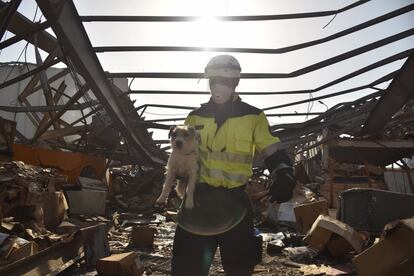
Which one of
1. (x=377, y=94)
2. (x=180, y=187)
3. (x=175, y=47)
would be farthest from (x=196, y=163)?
(x=377, y=94)

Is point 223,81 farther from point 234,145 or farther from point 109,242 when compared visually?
point 109,242

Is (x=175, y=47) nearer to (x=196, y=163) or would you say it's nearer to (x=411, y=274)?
(x=196, y=163)

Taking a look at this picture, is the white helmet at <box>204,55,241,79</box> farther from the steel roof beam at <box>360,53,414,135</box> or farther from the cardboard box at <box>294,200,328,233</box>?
the cardboard box at <box>294,200,328,233</box>

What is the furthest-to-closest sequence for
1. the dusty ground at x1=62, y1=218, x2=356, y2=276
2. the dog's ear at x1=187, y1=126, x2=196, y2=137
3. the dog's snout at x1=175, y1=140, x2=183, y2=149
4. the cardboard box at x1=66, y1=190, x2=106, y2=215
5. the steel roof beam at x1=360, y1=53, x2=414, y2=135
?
the cardboard box at x1=66, y1=190, x2=106, y2=215 < the steel roof beam at x1=360, y1=53, x2=414, y2=135 < the dusty ground at x1=62, y1=218, x2=356, y2=276 < the dog's snout at x1=175, y1=140, x2=183, y2=149 < the dog's ear at x1=187, y1=126, x2=196, y2=137

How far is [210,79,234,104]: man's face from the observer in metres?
2.66

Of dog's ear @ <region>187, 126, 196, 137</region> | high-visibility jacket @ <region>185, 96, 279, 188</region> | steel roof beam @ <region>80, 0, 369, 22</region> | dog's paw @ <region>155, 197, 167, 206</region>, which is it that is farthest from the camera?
steel roof beam @ <region>80, 0, 369, 22</region>

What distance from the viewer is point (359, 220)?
6.59m

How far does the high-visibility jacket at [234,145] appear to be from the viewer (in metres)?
2.57

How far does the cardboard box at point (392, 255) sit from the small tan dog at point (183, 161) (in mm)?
2225

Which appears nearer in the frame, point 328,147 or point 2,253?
point 2,253

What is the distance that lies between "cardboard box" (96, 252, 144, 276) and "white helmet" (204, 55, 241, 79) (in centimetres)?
272

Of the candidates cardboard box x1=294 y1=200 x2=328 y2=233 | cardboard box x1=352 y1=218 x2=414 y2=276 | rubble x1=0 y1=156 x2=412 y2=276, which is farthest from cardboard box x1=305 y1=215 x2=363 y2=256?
cardboard box x1=352 y1=218 x2=414 y2=276

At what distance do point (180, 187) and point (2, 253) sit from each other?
2.29 metres

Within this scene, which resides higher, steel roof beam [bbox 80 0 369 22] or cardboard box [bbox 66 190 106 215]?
steel roof beam [bbox 80 0 369 22]
